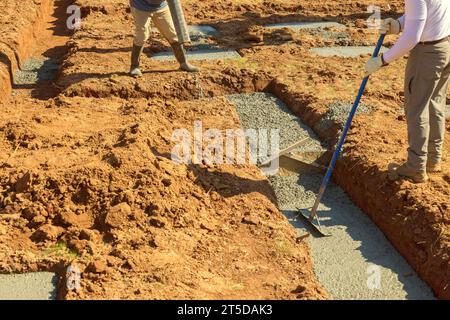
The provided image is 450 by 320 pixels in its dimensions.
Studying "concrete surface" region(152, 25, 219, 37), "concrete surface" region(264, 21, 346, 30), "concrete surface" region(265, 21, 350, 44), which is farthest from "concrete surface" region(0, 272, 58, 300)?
"concrete surface" region(264, 21, 346, 30)

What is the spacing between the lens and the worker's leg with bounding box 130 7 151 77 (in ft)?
26.4

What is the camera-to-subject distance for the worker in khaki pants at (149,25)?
314 inches

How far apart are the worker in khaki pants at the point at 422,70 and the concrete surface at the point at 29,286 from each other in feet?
10.1

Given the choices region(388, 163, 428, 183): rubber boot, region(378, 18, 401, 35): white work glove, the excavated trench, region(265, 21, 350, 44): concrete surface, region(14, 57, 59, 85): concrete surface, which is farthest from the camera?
region(265, 21, 350, 44): concrete surface

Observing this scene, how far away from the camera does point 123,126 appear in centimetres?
665

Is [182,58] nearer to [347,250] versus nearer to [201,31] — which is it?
[201,31]

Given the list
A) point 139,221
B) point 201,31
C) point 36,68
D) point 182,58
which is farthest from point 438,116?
point 36,68

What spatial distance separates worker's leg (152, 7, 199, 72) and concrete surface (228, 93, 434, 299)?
7.52ft

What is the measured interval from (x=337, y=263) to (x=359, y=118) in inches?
92.4

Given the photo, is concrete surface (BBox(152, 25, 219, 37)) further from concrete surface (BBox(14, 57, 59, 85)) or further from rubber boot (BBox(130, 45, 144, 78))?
rubber boot (BBox(130, 45, 144, 78))

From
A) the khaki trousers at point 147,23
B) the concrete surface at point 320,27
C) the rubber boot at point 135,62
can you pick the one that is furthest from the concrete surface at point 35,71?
the concrete surface at point 320,27

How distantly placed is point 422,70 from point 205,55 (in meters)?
4.79

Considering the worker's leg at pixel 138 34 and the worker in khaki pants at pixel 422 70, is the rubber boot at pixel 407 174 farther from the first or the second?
the worker's leg at pixel 138 34
